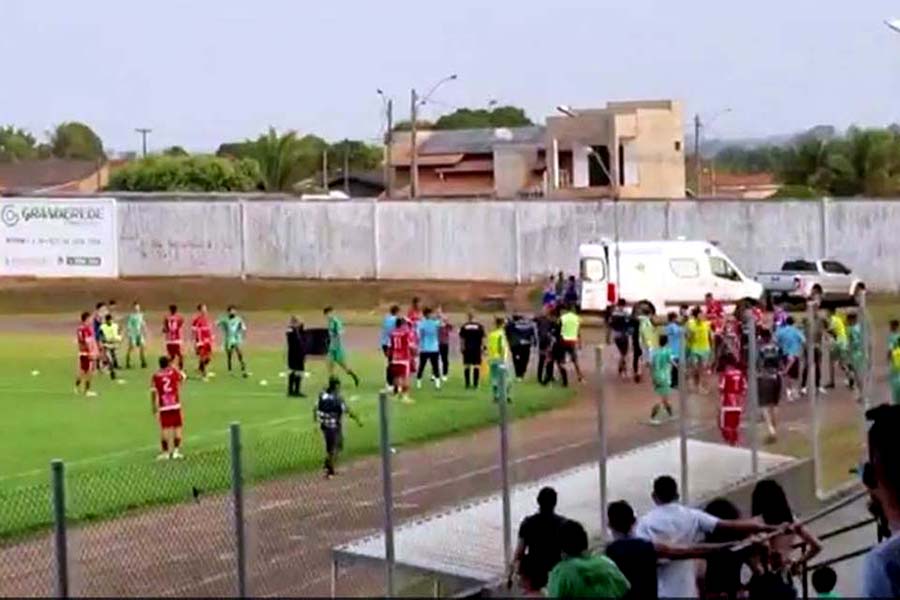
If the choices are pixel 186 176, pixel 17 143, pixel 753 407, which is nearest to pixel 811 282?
pixel 753 407

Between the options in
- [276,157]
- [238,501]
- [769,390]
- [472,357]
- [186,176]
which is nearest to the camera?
[238,501]

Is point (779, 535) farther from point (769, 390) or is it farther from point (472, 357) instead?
point (472, 357)

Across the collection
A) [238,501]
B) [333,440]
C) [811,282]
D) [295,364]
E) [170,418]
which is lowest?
[170,418]

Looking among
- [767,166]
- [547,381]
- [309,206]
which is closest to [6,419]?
[547,381]

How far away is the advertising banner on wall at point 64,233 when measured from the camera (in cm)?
6669

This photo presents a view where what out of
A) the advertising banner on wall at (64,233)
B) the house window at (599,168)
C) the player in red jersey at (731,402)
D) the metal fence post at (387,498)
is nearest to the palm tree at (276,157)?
the house window at (599,168)

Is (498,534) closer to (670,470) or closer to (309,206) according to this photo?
(670,470)

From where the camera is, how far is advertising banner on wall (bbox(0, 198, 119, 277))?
66688mm

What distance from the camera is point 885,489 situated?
710cm

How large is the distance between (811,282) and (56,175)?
270 ft

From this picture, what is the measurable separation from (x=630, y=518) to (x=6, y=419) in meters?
23.4

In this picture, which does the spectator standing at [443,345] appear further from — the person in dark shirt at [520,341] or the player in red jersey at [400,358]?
the player in red jersey at [400,358]

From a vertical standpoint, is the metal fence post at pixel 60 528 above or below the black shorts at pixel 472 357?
above

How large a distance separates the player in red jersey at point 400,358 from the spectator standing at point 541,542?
2206 cm
